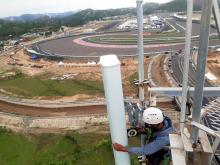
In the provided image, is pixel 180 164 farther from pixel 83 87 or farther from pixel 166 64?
pixel 166 64

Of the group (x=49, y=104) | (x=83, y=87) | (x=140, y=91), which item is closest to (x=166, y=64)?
(x=83, y=87)

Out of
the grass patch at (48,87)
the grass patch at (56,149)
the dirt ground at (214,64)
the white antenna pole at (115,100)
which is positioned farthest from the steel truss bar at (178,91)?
the dirt ground at (214,64)

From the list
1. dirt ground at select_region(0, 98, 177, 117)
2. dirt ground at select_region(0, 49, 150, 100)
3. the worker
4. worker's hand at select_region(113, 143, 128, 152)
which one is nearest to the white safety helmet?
the worker

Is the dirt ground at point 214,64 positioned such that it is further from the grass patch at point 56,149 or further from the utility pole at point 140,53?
the utility pole at point 140,53

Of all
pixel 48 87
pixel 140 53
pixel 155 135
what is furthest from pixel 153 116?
pixel 48 87

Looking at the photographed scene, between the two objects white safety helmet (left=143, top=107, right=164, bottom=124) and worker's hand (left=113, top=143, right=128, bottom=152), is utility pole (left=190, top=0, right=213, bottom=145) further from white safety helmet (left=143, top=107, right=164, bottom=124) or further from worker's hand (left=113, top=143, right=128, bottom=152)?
worker's hand (left=113, top=143, right=128, bottom=152)

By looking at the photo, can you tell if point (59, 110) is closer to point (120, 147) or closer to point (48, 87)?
point (48, 87)
